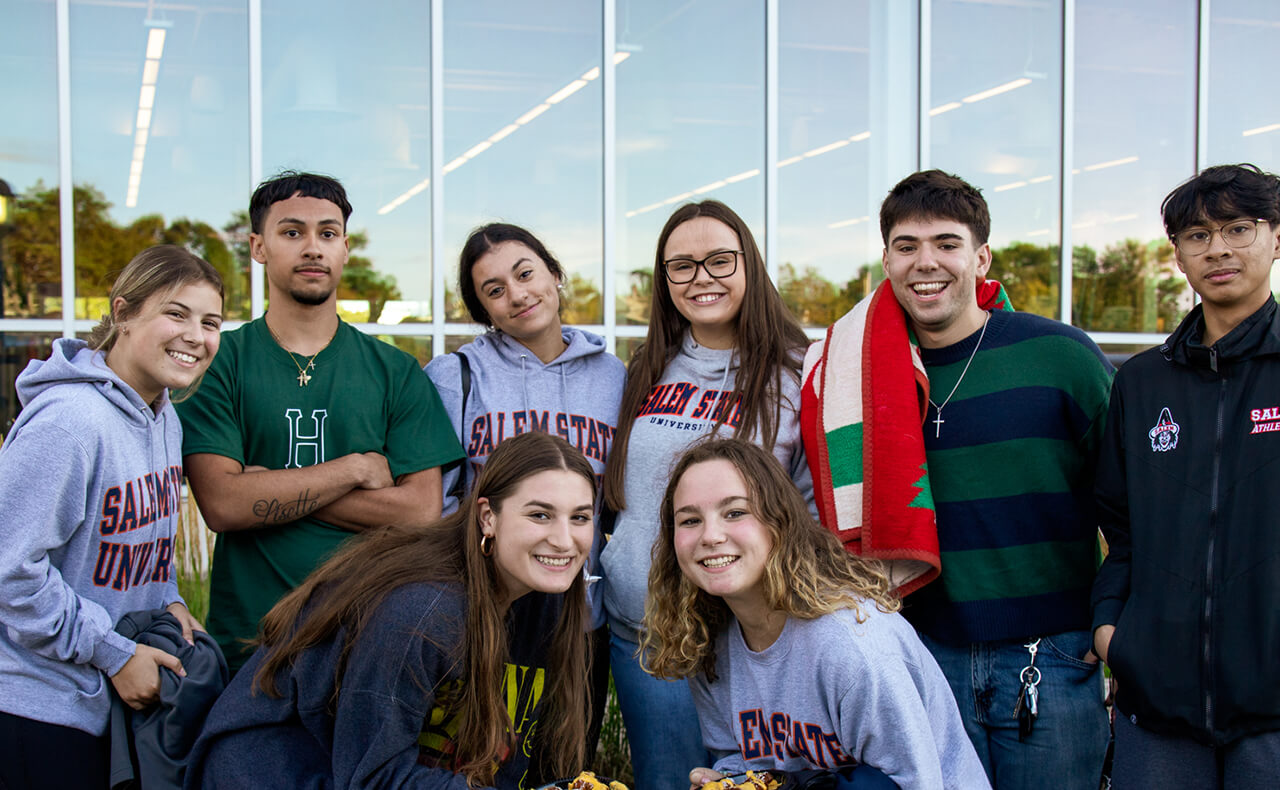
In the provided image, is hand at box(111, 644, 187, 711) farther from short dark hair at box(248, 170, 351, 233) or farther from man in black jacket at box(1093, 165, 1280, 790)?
man in black jacket at box(1093, 165, 1280, 790)

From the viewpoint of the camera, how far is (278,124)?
6.69 metres

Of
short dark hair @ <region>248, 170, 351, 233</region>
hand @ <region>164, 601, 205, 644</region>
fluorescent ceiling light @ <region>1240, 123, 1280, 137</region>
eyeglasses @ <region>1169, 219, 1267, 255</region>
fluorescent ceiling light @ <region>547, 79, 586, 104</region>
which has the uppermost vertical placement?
fluorescent ceiling light @ <region>1240, 123, 1280, 137</region>

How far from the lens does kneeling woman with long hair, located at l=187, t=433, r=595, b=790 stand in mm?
2162

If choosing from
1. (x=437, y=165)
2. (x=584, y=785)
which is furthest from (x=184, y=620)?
(x=437, y=165)

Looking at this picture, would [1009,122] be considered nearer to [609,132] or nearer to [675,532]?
[609,132]

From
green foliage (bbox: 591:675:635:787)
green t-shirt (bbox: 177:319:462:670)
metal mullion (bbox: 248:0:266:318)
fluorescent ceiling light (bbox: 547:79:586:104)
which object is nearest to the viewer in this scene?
green t-shirt (bbox: 177:319:462:670)

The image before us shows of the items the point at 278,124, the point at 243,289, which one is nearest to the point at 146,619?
the point at 243,289

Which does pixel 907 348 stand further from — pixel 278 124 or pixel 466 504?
pixel 278 124

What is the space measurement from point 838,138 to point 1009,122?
170 centimetres

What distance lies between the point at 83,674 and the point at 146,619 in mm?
185

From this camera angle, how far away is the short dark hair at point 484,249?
3.10 m

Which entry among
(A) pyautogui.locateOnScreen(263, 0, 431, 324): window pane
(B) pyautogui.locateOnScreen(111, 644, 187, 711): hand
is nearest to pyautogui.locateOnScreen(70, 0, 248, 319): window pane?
(A) pyautogui.locateOnScreen(263, 0, 431, 324): window pane

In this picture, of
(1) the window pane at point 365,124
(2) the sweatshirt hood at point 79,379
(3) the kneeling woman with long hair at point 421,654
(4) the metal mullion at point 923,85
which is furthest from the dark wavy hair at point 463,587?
(4) the metal mullion at point 923,85

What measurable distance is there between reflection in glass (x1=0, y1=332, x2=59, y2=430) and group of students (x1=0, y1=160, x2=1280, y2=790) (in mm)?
4141
